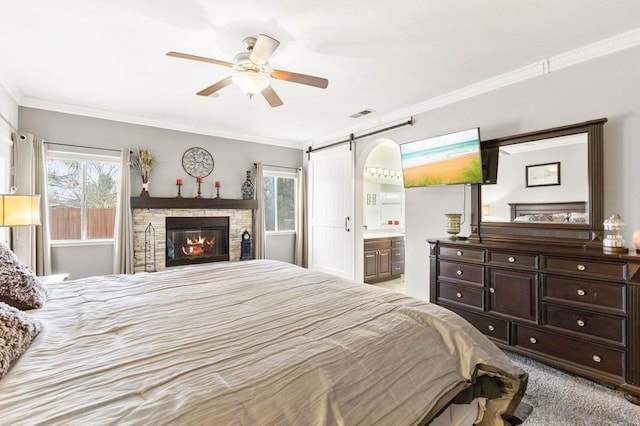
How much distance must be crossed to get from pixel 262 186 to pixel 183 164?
1.36m

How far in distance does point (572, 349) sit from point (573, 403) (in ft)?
1.43

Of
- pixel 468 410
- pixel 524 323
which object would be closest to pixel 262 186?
pixel 524 323

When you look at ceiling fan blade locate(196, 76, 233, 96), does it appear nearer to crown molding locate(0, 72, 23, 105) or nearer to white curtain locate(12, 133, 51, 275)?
crown molding locate(0, 72, 23, 105)

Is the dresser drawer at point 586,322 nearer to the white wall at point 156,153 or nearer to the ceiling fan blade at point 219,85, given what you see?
the ceiling fan blade at point 219,85

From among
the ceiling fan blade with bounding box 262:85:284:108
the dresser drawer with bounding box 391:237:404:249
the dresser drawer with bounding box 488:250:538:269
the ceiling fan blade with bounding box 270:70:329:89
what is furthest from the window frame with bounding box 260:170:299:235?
the dresser drawer with bounding box 488:250:538:269

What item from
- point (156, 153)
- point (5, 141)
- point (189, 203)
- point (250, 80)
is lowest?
point (189, 203)

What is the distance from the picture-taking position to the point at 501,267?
2.79m

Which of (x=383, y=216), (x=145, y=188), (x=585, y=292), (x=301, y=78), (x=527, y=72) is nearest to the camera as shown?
(x=585, y=292)

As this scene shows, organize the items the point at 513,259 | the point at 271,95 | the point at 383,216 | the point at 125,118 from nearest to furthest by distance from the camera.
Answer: the point at 513,259
the point at 271,95
the point at 125,118
the point at 383,216

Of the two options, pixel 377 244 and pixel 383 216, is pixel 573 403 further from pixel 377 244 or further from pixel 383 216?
pixel 383 216

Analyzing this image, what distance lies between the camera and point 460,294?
3100mm

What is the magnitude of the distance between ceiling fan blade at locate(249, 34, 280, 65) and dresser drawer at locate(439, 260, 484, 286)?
2569 mm

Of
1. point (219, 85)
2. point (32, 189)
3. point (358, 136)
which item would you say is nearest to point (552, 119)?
point (358, 136)

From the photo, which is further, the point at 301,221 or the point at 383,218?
the point at 383,218
